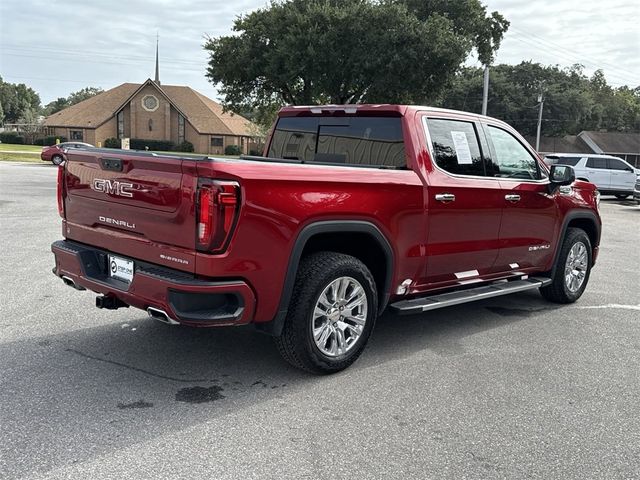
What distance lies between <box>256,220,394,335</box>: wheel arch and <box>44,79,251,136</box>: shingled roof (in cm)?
6059

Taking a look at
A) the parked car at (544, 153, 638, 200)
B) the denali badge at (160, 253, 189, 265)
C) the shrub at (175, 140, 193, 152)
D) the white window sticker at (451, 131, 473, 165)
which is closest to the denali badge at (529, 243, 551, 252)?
the white window sticker at (451, 131, 473, 165)

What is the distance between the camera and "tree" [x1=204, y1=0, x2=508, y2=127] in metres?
27.6

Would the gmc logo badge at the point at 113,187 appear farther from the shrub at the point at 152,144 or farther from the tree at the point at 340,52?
the shrub at the point at 152,144

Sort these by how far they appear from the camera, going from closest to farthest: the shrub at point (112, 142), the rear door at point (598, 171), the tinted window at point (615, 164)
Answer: the rear door at point (598, 171), the tinted window at point (615, 164), the shrub at point (112, 142)

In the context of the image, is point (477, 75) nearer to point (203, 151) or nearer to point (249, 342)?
point (203, 151)

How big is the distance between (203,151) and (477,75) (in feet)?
102

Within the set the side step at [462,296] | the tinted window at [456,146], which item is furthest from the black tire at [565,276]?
the tinted window at [456,146]

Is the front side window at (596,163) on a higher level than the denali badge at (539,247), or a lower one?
higher

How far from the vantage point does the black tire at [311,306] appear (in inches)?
160

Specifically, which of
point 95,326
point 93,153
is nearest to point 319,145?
point 93,153

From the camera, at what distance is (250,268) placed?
3.73m

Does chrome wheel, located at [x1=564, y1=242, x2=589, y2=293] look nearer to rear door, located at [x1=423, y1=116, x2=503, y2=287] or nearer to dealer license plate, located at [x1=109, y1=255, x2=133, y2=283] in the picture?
rear door, located at [x1=423, y1=116, x2=503, y2=287]

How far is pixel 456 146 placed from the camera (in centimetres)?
525

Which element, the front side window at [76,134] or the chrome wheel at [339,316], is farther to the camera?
the front side window at [76,134]
